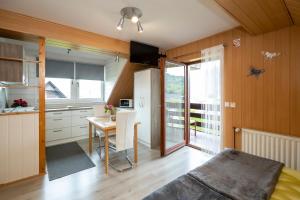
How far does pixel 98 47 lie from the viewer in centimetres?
311

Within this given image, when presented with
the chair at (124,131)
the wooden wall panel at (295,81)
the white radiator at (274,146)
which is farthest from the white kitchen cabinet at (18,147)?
the wooden wall panel at (295,81)

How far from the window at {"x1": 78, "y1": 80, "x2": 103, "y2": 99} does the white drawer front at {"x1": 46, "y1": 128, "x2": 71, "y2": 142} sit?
4.17ft

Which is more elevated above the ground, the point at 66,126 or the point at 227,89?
the point at 227,89

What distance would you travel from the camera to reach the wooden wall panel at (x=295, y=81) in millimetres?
2166

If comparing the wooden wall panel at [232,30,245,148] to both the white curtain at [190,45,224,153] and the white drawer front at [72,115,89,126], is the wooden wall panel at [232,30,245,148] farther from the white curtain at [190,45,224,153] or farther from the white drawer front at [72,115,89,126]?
the white drawer front at [72,115,89,126]

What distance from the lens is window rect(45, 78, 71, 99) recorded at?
14.8ft

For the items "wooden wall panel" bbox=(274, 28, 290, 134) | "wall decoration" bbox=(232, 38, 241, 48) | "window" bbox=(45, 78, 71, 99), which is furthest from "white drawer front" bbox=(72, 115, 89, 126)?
"wooden wall panel" bbox=(274, 28, 290, 134)

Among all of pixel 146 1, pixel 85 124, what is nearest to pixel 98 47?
pixel 146 1

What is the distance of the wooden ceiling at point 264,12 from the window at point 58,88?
4.68 meters

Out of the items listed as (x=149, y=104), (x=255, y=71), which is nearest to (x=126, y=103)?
(x=149, y=104)

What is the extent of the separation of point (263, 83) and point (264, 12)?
113cm

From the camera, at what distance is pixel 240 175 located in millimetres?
1416

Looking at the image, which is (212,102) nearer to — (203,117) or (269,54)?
(203,117)

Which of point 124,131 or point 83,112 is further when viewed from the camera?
point 83,112
